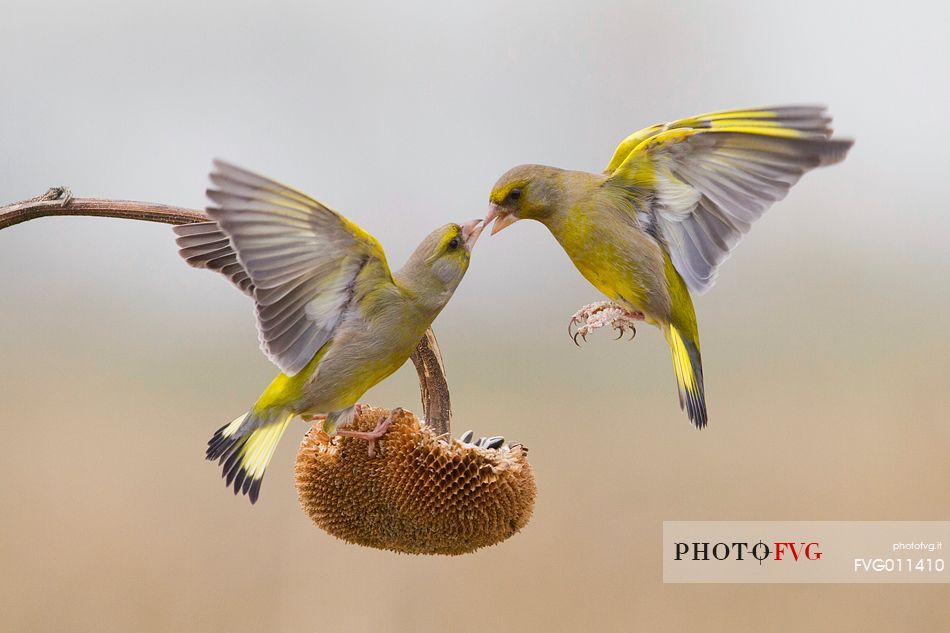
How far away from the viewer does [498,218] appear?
70.8 inches

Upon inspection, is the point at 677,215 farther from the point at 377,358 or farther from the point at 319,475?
the point at 319,475

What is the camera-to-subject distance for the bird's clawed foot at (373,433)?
6.03ft

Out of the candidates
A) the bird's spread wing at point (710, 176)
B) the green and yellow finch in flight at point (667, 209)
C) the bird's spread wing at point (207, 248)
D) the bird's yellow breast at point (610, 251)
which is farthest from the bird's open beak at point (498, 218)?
the bird's spread wing at point (207, 248)

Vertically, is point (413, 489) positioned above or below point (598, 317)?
below

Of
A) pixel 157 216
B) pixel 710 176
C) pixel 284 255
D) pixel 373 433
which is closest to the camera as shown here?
pixel 284 255

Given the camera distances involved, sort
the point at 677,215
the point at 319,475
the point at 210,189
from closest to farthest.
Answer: the point at 210,189 < the point at 319,475 < the point at 677,215

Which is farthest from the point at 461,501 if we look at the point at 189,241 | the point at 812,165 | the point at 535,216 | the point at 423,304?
the point at 812,165

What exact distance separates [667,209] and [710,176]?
0.40ft

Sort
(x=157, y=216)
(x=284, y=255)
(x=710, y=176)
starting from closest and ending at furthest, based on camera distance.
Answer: (x=284, y=255), (x=157, y=216), (x=710, y=176)

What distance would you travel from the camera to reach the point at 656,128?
7.11 feet

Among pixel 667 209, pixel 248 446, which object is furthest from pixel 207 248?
pixel 667 209

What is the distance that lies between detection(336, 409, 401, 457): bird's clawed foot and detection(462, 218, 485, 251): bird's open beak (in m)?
0.38

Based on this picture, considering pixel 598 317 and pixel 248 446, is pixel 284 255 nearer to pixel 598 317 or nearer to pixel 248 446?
pixel 248 446

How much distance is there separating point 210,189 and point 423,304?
0.53 meters
